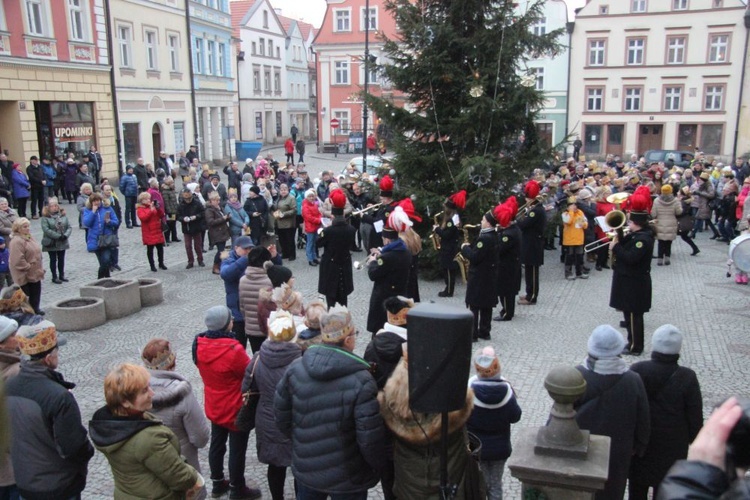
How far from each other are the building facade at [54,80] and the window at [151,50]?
3.47 metres

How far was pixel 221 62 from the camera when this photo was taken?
128ft

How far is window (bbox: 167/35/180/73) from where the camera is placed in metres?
32.5

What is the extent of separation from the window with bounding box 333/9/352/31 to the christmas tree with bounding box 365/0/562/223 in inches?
1504

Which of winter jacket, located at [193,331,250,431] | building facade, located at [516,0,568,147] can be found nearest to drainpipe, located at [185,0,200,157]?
building facade, located at [516,0,568,147]

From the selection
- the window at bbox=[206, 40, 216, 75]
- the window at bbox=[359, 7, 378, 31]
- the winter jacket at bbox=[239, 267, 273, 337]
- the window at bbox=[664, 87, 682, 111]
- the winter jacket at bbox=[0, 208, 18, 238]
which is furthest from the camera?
the window at bbox=[359, 7, 378, 31]

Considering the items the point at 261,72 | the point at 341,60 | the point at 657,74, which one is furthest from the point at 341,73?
the point at 657,74

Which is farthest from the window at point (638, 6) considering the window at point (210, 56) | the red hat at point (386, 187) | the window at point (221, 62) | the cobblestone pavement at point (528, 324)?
the red hat at point (386, 187)

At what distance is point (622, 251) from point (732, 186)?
10.2m

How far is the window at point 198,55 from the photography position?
35.3 m

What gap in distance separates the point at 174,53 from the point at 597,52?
86.5ft

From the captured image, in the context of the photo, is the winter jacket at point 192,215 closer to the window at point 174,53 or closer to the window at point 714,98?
the window at point 174,53

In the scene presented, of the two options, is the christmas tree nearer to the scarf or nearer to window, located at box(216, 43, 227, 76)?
the scarf

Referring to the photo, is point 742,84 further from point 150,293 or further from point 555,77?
point 150,293

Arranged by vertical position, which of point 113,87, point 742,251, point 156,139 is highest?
point 113,87
